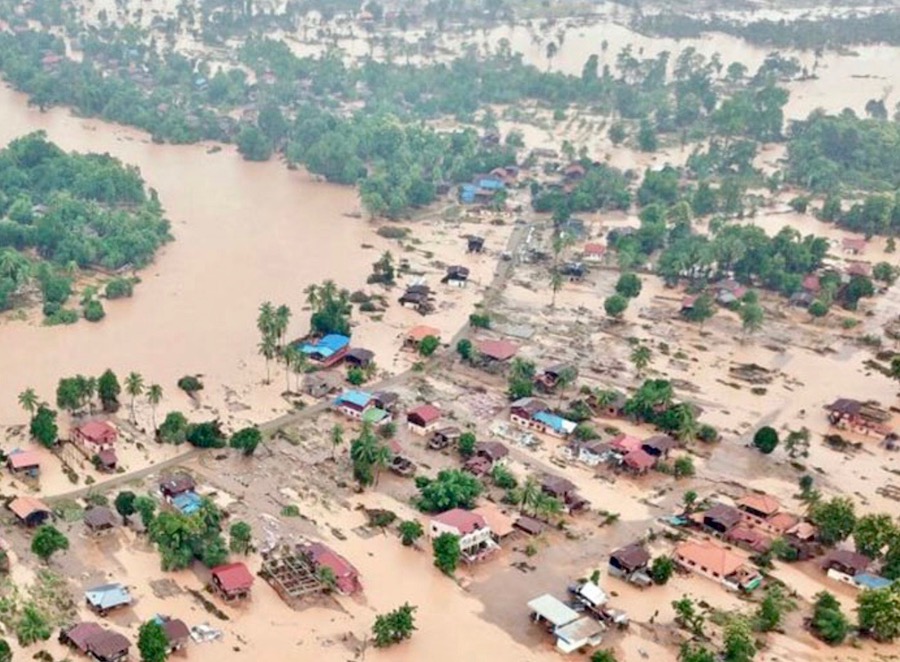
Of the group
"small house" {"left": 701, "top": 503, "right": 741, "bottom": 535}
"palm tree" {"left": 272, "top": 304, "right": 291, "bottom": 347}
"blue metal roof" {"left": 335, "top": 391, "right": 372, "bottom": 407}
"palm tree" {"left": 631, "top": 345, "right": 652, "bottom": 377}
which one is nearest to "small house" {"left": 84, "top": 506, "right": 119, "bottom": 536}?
"blue metal roof" {"left": 335, "top": 391, "right": 372, "bottom": 407}

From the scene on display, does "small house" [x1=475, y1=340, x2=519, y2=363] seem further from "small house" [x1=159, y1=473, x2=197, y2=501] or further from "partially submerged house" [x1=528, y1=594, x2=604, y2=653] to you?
"partially submerged house" [x1=528, y1=594, x2=604, y2=653]

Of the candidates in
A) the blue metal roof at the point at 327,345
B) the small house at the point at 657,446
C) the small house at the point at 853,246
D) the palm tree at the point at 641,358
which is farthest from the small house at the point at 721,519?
the small house at the point at 853,246

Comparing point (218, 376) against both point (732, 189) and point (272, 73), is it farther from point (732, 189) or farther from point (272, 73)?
point (272, 73)

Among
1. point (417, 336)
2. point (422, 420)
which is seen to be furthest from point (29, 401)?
point (417, 336)

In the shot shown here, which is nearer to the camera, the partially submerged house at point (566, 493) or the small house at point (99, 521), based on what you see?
the small house at point (99, 521)

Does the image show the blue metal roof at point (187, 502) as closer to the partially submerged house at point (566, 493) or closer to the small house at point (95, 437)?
the small house at point (95, 437)
